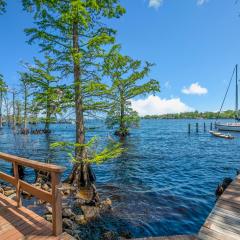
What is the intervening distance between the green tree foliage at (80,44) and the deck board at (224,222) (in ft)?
19.5

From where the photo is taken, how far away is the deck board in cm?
417

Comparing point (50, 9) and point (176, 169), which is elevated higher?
point (50, 9)

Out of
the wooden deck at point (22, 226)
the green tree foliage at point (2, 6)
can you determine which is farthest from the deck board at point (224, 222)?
the green tree foliage at point (2, 6)

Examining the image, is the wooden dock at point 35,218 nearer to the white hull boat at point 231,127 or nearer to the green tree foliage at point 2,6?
the green tree foliage at point 2,6

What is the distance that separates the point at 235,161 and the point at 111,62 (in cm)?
1330

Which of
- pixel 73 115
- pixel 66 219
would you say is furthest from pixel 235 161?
pixel 66 219

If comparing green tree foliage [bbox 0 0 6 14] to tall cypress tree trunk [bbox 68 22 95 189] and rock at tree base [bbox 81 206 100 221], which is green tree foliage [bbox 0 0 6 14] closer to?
tall cypress tree trunk [bbox 68 22 95 189]

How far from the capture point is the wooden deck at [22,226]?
3.82m

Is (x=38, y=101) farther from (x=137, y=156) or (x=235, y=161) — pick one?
(x=235, y=161)

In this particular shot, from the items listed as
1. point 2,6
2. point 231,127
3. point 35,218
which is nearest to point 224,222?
point 35,218

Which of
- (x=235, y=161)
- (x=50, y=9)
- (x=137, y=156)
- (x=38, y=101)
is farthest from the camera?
(x=137, y=156)

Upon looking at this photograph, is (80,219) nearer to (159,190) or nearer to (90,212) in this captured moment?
(90,212)

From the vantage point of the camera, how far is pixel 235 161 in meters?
16.8

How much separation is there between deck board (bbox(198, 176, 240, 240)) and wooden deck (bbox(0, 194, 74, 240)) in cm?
271
